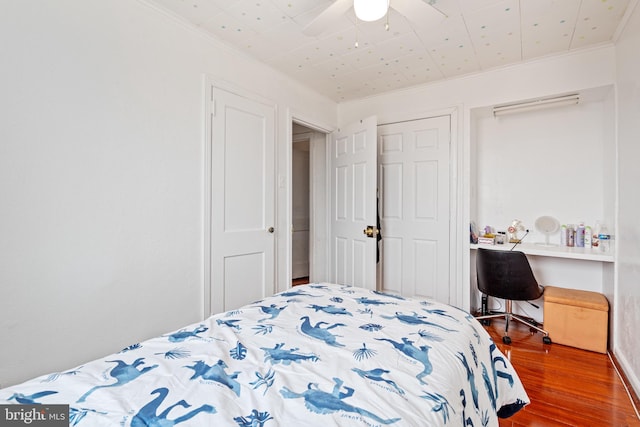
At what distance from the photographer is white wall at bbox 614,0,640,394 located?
189 centimetres

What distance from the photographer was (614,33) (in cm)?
226

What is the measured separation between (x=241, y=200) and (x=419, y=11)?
177 cm

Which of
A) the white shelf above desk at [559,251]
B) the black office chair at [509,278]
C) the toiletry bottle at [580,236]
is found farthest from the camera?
the toiletry bottle at [580,236]

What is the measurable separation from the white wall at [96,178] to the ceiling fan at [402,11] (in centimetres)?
105

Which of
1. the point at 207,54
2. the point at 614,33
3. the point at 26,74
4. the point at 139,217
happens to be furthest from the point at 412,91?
the point at 26,74

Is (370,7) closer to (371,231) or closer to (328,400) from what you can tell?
(328,400)

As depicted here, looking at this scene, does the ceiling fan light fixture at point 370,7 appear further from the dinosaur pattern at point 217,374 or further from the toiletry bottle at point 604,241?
the toiletry bottle at point 604,241

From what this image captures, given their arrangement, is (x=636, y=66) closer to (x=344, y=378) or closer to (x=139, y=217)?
(x=344, y=378)

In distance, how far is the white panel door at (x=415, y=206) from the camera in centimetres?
314

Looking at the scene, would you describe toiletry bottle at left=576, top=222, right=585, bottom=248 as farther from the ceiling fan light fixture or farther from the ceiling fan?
the ceiling fan light fixture

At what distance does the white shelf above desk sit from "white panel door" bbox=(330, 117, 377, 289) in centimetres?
107

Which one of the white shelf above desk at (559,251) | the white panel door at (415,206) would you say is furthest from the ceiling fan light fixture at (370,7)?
the white shelf above desk at (559,251)

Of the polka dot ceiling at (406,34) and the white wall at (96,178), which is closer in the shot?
the white wall at (96,178)

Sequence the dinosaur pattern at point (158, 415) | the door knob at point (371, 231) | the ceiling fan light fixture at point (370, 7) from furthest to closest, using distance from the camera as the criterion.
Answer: the door knob at point (371, 231) < the ceiling fan light fixture at point (370, 7) < the dinosaur pattern at point (158, 415)
